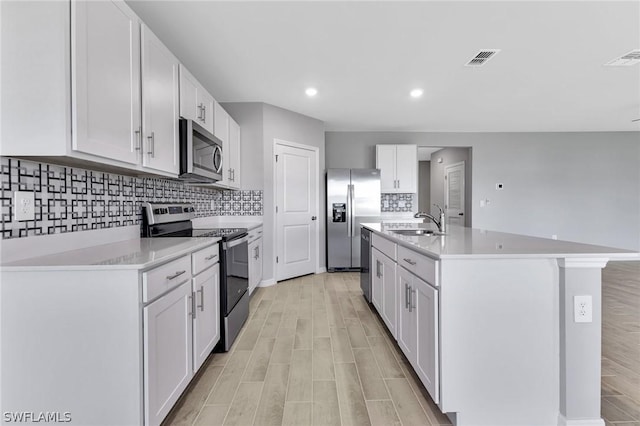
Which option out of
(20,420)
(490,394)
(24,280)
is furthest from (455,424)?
(24,280)

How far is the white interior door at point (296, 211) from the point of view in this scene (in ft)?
14.1

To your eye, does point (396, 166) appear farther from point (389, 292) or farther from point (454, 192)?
point (389, 292)

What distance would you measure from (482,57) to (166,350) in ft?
11.5

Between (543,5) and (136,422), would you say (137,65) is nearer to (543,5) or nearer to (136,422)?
(136,422)

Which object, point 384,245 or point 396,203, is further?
point 396,203

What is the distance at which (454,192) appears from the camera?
21.6 ft

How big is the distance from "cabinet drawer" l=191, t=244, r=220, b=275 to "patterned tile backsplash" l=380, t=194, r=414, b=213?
4091 millimetres

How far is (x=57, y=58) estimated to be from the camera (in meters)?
1.17

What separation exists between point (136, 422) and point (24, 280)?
2.29ft

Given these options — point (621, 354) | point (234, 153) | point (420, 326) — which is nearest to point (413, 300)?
point (420, 326)

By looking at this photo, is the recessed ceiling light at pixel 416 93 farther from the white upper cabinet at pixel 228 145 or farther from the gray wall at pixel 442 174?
the gray wall at pixel 442 174

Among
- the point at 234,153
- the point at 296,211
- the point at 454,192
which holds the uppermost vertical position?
the point at 234,153

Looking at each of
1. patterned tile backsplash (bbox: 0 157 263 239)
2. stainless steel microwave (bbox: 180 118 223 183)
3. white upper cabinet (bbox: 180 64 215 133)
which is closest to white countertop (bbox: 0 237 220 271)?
patterned tile backsplash (bbox: 0 157 263 239)

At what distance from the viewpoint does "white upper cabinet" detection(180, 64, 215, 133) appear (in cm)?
230
